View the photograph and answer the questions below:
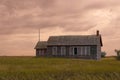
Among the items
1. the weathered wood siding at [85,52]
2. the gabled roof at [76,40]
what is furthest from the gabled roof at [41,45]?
the weathered wood siding at [85,52]

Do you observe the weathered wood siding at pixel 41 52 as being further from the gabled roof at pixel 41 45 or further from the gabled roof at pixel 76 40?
the gabled roof at pixel 76 40

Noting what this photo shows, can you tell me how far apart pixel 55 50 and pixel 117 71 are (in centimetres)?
3985

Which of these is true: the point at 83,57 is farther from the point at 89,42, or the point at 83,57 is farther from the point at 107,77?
the point at 107,77

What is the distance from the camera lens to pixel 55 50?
66.4m

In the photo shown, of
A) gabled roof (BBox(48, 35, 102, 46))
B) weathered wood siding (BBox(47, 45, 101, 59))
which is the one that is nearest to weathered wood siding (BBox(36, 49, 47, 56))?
gabled roof (BBox(48, 35, 102, 46))

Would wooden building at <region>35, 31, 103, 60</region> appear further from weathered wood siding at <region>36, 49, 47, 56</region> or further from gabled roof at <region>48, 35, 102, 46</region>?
weathered wood siding at <region>36, 49, 47, 56</region>

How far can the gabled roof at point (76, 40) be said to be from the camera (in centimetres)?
6444

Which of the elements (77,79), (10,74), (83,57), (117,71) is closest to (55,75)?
(77,79)

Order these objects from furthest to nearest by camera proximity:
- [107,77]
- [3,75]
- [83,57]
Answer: [83,57] < [107,77] < [3,75]

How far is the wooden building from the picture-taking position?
6406 centimetres

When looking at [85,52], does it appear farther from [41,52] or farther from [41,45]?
[41,45]

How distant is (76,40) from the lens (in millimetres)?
65750

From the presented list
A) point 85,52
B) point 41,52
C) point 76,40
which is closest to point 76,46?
point 76,40

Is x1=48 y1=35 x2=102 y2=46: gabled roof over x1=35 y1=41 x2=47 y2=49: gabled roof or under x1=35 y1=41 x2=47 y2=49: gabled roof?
over
